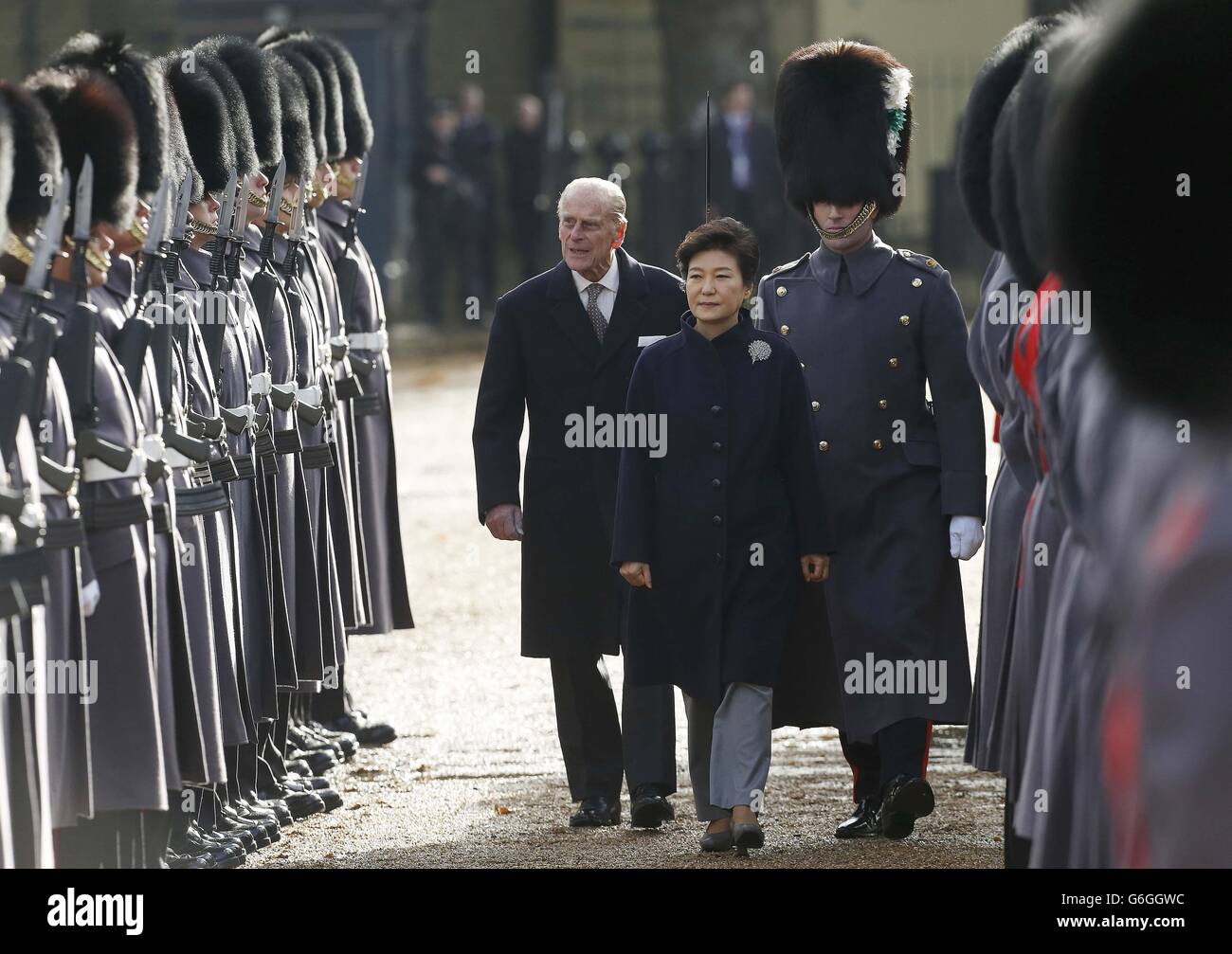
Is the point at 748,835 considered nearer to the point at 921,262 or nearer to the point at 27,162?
the point at 921,262

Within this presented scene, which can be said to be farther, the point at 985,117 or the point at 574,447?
the point at 574,447

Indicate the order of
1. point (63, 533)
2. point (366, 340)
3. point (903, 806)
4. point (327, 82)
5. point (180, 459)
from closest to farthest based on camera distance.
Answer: point (63, 533) → point (180, 459) → point (903, 806) → point (366, 340) → point (327, 82)

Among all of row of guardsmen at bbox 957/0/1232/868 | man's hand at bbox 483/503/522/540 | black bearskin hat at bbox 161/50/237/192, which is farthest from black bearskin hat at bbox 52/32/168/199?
row of guardsmen at bbox 957/0/1232/868

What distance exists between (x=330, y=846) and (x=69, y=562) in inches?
71.0

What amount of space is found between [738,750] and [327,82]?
3758mm

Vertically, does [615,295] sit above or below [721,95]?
below

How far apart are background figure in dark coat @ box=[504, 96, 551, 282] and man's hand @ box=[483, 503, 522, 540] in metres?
16.5

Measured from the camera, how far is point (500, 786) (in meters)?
7.98

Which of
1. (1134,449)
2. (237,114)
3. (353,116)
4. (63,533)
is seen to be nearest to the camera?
(1134,449)

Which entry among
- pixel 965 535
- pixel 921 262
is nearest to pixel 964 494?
pixel 965 535

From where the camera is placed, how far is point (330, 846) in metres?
7.13
